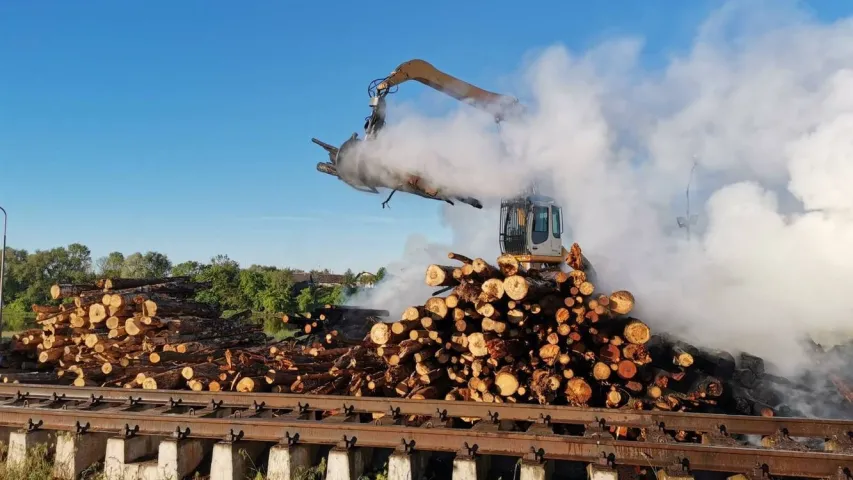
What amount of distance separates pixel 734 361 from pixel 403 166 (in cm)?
584

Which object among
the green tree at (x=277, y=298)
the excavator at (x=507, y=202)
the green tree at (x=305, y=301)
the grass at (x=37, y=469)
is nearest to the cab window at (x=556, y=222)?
the excavator at (x=507, y=202)

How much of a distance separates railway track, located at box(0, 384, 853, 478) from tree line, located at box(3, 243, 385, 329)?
28397 mm

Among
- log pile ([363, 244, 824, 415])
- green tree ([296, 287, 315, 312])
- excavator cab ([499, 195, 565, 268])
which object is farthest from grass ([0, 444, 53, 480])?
green tree ([296, 287, 315, 312])

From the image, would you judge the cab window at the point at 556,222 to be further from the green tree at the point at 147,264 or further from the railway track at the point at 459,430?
the green tree at the point at 147,264

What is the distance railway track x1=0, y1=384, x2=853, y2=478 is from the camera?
428 cm

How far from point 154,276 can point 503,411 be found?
41.2 m

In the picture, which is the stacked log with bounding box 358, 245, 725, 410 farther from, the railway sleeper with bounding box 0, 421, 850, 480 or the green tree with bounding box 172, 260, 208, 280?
the green tree with bounding box 172, 260, 208, 280

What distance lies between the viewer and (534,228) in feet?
34.0

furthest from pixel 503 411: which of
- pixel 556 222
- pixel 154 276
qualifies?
pixel 154 276

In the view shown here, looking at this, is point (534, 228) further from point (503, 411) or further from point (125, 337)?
point (125, 337)

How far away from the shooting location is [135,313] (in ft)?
29.4

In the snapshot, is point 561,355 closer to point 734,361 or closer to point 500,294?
point 500,294

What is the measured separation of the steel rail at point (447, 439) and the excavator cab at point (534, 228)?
5.86 meters

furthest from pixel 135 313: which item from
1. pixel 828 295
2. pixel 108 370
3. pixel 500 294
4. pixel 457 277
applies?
pixel 828 295
